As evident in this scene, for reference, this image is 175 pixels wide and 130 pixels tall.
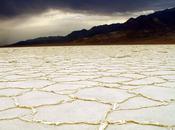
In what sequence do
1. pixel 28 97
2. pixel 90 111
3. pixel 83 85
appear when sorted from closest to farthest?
pixel 90 111 < pixel 28 97 < pixel 83 85

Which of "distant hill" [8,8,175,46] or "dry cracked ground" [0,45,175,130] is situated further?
"distant hill" [8,8,175,46]

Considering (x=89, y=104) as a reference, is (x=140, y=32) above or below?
above

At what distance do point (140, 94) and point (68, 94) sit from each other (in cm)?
53

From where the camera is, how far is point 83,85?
258 cm

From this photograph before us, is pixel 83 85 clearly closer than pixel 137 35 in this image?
Yes

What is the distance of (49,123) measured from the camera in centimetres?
154

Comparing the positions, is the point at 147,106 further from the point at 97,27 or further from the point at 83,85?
the point at 97,27

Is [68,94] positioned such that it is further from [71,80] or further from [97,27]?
[97,27]

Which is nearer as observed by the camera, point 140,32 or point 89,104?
point 89,104

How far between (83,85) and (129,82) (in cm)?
43

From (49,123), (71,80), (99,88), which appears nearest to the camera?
(49,123)

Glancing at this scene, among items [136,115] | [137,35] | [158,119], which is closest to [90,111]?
[136,115]

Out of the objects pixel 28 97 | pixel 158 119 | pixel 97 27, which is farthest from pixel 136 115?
pixel 97 27

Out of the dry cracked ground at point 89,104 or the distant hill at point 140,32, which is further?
the distant hill at point 140,32
